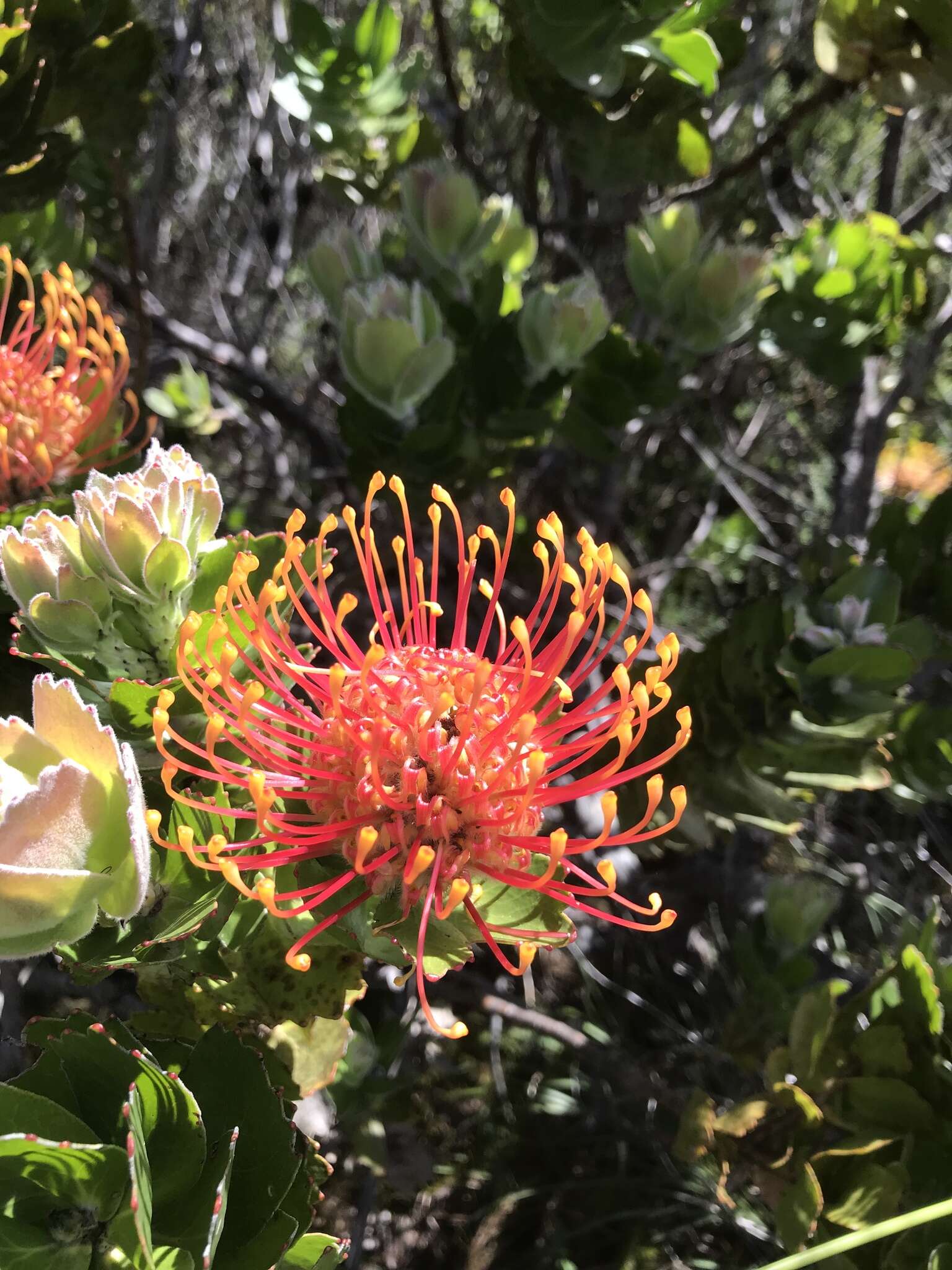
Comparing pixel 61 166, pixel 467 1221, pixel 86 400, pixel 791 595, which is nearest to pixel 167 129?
pixel 61 166

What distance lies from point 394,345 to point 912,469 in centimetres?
143

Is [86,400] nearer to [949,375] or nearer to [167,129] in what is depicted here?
[167,129]

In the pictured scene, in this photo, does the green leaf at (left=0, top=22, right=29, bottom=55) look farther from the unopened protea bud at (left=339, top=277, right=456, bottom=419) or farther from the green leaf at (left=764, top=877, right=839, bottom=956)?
the green leaf at (left=764, top=877, right=839, bottom=956)

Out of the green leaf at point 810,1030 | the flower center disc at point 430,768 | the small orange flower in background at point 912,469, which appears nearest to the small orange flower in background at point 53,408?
the flower center disc at point 430,768

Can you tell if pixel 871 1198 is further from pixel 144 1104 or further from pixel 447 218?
pixel 447 218

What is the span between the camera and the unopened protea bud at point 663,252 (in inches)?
35.1

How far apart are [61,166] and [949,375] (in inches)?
57.2

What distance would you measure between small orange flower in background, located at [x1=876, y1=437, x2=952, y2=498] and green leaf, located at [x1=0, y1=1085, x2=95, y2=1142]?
5.12ft

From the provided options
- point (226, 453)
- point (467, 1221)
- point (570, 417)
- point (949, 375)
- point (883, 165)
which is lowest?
point (467, 1221)

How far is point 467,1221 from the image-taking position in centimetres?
106

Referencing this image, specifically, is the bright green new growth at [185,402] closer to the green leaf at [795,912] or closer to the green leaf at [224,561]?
the green leaf at [224,561]

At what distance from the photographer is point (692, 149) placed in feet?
2.95

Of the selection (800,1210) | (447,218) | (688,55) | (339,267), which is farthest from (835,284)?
(800,1210)

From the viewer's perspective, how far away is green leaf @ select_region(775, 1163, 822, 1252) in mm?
621
